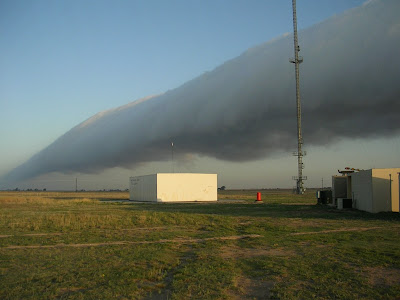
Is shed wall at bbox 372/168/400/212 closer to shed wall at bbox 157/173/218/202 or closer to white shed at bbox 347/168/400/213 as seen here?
white shed at bbox 347/168/400/213

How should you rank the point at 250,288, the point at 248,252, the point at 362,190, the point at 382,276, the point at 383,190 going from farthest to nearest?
the point at 362,190
the point at 383,190
the point at 248,252
the point at 382,276
the point at 250,288

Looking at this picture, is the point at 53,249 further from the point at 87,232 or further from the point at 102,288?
the point at 102,288

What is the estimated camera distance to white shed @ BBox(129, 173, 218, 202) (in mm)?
48625

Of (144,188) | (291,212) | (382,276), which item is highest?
(144,188)

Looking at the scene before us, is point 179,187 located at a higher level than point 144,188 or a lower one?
higher

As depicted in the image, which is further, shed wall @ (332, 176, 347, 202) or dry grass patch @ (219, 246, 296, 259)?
shed wall @ (332, 176, 347, 202)

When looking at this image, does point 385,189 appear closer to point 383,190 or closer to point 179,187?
point 383,190

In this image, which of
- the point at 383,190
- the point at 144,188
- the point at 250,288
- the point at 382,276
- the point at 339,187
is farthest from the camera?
the point at 144,188

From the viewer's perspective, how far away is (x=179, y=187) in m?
49.8

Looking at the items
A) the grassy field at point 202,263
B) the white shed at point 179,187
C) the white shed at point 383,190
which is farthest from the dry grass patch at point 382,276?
the white shed at point 179,187

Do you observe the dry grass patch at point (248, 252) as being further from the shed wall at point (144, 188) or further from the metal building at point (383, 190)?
the shed wall at point (144, 188)

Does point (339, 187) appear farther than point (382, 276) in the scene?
Yes

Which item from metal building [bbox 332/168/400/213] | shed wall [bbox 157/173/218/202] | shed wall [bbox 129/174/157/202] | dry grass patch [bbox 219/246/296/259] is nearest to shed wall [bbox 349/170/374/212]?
metal building [bbox 332/168/400/213]

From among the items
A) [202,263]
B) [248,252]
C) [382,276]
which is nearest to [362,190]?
[248,252]
